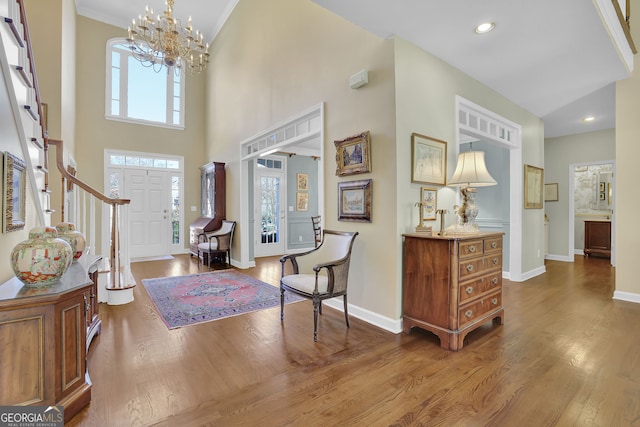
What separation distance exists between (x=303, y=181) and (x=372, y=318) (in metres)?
5.22

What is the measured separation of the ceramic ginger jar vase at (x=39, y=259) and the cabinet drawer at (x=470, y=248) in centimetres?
275

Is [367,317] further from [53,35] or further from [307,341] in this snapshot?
[53,35]

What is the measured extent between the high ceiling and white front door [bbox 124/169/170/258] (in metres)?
6.54

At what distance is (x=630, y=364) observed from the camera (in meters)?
2.21

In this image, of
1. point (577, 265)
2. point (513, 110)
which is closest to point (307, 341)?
point (513, 110)

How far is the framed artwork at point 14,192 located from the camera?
1.88 meters

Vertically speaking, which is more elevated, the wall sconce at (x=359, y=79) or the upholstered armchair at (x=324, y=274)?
the wall sconce at (x=359, y=79)

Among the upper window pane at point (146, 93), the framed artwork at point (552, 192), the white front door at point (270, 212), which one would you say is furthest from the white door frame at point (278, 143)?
the framed artwork at point (552, 192)

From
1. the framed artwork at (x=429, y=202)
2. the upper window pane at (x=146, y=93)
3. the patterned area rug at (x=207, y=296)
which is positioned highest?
the upper window pane at (x=146, y=93)

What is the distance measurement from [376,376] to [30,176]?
302cm

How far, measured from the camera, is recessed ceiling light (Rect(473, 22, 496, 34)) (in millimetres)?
2600

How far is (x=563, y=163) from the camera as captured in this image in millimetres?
6605

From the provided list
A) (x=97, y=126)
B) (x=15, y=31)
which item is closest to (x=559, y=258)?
(x=15, y=31)

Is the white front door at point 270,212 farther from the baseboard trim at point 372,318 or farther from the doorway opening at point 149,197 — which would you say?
the baseboard trim at point 372,318
